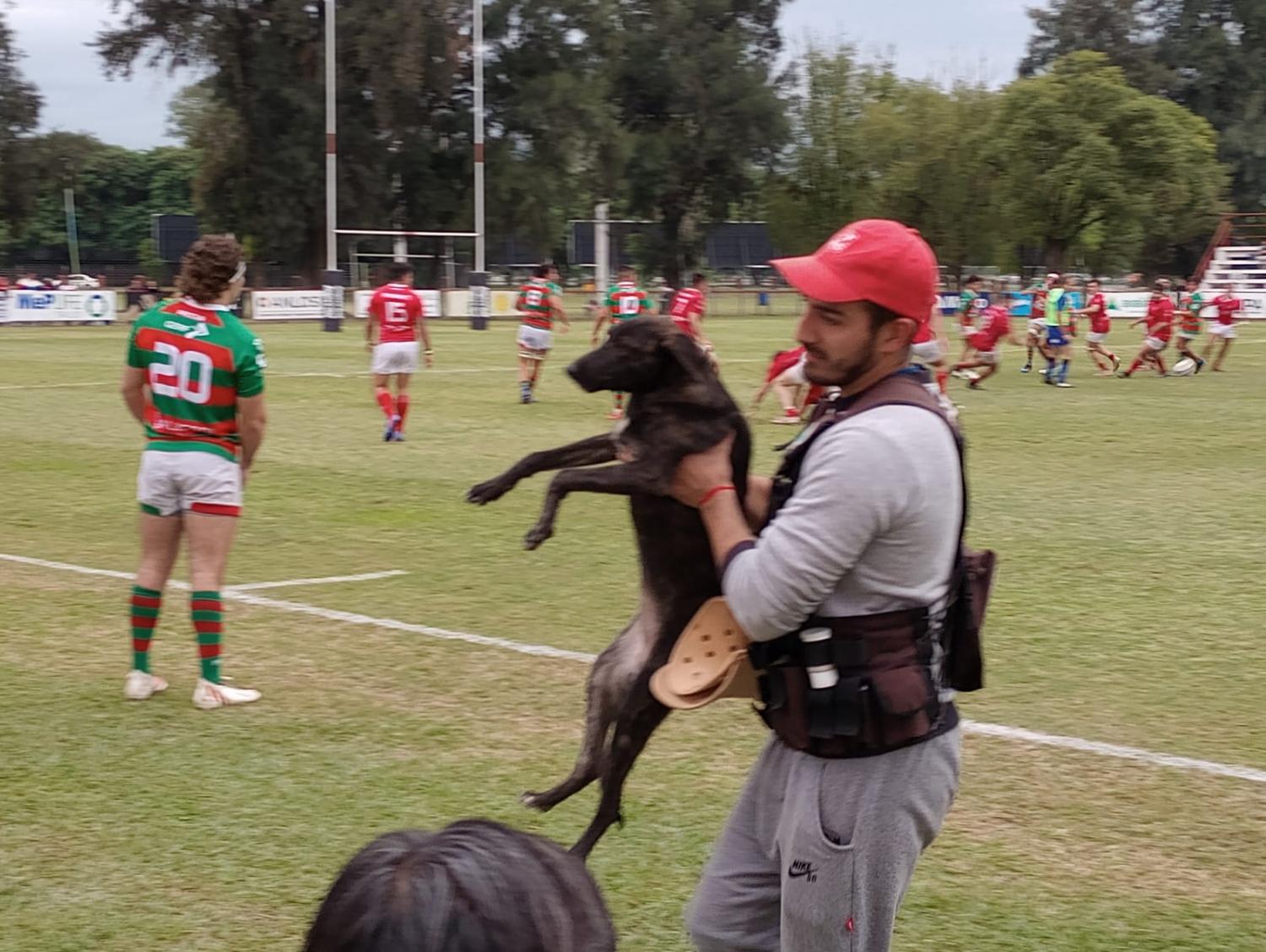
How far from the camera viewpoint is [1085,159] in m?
63.4

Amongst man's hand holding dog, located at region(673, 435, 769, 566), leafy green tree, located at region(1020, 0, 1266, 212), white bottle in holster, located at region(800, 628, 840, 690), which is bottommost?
white bottle in holster, located at region(800, 628, 840, 690)

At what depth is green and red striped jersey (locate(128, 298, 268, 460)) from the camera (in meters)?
6.99

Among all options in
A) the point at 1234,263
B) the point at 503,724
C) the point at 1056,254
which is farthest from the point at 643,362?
the point at 1056,254

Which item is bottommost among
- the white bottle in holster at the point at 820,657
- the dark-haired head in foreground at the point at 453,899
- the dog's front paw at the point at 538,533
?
the white bottle in holster at the point at 820,657

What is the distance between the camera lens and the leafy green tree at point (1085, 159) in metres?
63.7

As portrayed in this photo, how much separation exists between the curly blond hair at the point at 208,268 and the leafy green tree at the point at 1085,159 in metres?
59.9

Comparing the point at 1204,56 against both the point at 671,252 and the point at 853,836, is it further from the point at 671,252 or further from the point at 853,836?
the point at 853,836

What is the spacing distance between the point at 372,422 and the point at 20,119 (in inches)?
1980

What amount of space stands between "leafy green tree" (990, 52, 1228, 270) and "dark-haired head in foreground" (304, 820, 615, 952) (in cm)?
6486

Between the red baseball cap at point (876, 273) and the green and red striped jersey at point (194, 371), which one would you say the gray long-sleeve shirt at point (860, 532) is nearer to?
the red baseball cap at point (876, 273)

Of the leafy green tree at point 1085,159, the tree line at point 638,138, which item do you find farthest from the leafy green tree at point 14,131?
the leafy green tree at point 1085,159

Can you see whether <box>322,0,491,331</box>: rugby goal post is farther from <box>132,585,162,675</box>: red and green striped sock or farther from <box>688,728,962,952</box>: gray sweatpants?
<box>688,728,962,952</box>: gray sweatpants

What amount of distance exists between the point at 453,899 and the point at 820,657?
1.62m

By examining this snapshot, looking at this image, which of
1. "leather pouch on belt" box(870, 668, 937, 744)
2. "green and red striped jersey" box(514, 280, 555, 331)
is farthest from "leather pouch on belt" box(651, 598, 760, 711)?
"green and red striped jersey" box(514, 280, 555, 331)
